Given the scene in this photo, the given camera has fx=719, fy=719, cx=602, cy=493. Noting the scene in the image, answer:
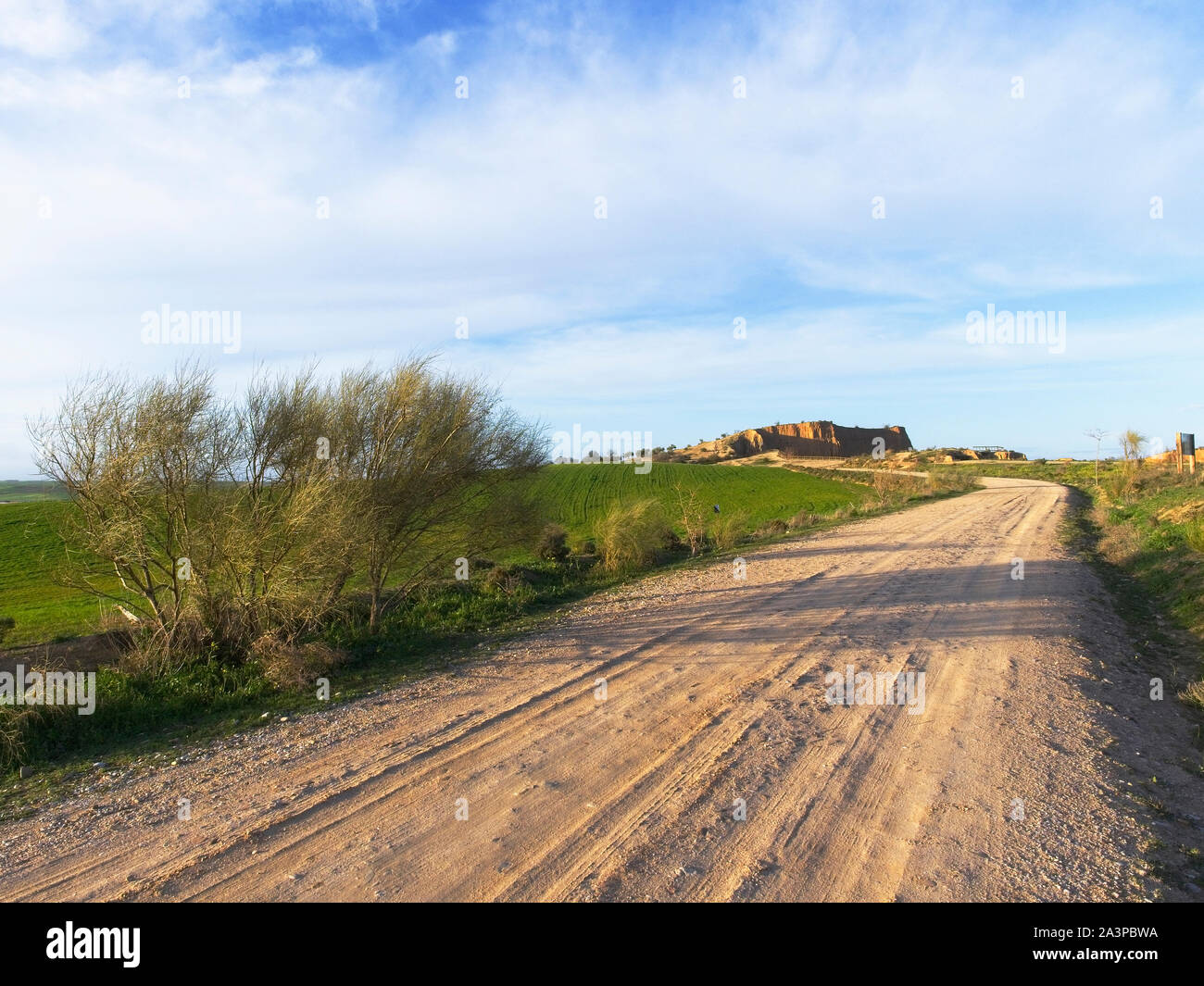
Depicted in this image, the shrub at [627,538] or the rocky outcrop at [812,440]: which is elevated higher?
the rocky outcrop at [812,440]

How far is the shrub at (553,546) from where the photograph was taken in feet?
60.5

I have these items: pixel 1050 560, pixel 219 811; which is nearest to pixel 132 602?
pixel 219 811

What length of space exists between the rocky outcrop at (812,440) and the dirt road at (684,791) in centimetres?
12778

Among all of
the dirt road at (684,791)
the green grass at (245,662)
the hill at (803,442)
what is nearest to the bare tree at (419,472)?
the green grass at (245,662)

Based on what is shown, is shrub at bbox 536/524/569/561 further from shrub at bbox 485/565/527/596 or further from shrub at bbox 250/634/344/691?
shrub at bbox 250/634/344/691

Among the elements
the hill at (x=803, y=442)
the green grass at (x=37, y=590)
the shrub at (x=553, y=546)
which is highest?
the hill at (x=803, y=442)

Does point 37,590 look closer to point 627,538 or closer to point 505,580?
point 505,580

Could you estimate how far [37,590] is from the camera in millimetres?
21938

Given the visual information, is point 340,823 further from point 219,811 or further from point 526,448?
point 526,448

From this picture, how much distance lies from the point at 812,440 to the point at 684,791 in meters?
157

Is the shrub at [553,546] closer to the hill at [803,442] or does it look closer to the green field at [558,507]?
the green field at [558,507]

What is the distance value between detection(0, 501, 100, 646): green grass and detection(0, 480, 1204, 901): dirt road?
6372 millimetres

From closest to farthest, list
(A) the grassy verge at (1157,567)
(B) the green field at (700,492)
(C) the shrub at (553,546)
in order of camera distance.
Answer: (A) the grassy verge at (1157,567), (C) the shrub at (553,546), (B) the green field at (700,492)

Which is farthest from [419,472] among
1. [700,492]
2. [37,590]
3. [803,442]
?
[803,442]
